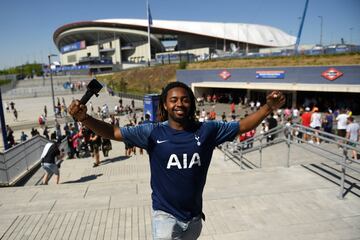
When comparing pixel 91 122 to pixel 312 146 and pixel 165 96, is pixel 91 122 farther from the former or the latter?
pixel 312 146

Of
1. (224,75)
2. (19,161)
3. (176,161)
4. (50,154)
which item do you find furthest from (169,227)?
(224,75)

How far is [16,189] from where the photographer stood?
641 cm

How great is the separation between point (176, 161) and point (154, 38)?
8977 cm

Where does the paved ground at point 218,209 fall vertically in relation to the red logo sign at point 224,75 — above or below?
below

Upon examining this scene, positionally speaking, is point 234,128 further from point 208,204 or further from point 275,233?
point 208,204

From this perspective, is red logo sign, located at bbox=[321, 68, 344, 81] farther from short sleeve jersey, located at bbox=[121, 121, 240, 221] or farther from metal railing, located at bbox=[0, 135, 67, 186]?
short sleeve jersey, located at bbox=[121, 121, 240, 221]

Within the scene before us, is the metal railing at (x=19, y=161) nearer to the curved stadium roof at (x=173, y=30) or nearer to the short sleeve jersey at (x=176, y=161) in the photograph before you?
the short sleeve jersey at (x=176, y=161)

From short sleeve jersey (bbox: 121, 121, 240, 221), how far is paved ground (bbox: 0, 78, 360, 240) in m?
2.11

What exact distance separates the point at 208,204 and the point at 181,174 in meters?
3.09

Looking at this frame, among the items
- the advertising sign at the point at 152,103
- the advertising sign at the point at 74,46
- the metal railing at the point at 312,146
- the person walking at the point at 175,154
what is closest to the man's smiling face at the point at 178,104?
the person walking at the point at 175,154

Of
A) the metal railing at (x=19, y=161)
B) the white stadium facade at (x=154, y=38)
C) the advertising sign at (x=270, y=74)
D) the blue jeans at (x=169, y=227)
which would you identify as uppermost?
the white stadium facade at (x=154, y=38)

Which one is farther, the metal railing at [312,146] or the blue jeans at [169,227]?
the metal railing at [312,146]

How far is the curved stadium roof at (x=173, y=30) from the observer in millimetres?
88312

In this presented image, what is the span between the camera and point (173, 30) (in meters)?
87.0
